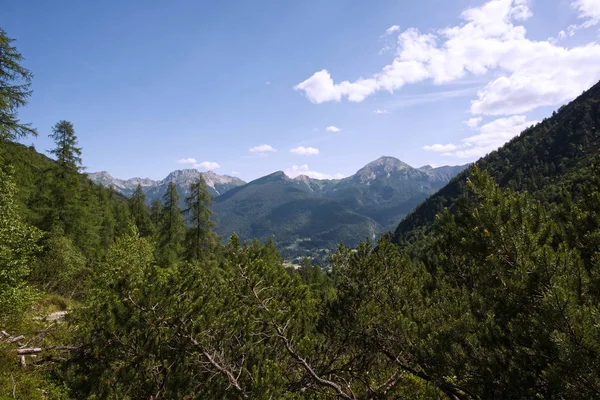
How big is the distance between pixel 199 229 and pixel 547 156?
171 metres

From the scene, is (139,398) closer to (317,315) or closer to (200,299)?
(200,299)

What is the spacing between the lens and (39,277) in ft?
69.9

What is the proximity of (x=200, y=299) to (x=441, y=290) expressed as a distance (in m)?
6.05

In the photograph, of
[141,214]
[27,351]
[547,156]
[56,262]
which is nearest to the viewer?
[27,351]

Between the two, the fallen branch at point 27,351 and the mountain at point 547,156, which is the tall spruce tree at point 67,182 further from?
the mountain at point 547,156

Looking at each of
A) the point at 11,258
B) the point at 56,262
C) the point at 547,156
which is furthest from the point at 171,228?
the point at 547,156

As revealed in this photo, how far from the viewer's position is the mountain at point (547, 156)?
119750mm

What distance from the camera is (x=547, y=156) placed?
467 ft

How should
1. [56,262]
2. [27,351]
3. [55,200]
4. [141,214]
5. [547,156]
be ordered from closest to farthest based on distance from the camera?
[27,351]
[56,262]
[55,200]
[141,214]
[547,156]

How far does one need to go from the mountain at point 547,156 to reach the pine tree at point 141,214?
278 ft

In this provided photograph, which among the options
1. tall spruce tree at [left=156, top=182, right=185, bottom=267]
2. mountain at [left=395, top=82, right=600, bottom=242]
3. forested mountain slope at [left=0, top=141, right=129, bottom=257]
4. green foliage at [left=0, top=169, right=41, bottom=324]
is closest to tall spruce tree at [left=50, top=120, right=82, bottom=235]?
forested mountain slope at [left=0, top=141, right=129, bottom=257]

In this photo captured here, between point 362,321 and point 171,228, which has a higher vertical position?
point 171,228

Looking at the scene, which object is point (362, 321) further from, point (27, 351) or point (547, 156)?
point (547, 156)

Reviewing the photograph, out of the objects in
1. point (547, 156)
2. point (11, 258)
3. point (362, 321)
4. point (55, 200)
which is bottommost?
point (362, 321)
